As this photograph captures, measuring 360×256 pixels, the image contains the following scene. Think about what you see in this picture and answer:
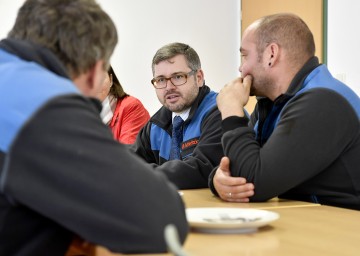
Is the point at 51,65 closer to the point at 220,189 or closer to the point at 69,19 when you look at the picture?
the point at 69,19

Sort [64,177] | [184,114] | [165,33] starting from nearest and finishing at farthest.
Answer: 1. [64,177]
2. [184,114]
3. [165,33]

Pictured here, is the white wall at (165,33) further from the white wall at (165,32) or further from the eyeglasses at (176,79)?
the eyeglasses at (176,79)

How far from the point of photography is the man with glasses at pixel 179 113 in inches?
99.1

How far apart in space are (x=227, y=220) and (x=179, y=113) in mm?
1482

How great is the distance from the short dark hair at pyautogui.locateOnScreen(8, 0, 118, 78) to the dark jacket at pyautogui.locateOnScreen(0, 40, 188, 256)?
0.06 m

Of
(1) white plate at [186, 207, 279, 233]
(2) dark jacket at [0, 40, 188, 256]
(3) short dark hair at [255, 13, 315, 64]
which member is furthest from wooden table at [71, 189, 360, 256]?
(3) short dark hair at [255, 13, 315, 64]

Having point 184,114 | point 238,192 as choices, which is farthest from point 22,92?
point 184,114

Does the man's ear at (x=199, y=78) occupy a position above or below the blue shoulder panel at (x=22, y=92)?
below


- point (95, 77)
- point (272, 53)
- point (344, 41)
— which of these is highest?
point (95, 77)

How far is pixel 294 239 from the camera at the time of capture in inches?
45.8

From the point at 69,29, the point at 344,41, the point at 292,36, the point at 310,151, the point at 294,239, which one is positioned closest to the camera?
the point at 69,29

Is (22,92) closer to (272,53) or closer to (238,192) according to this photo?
(238,192)

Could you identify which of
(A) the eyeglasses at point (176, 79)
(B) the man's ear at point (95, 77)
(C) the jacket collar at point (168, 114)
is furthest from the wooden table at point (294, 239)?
(A) the eyeglasses at point (176, 79)

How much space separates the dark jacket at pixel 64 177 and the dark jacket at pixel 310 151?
76 centimetres
